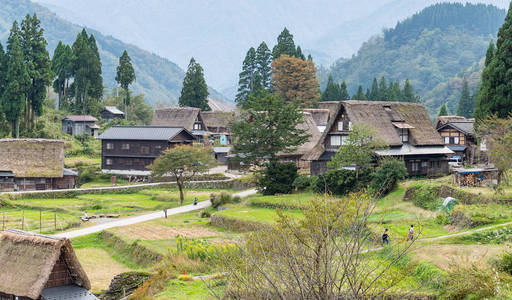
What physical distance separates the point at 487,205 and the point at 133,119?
65643 millimetres

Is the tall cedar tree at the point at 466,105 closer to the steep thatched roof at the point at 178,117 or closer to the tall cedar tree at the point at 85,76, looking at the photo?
the steep thatched roof at the point at 178,117

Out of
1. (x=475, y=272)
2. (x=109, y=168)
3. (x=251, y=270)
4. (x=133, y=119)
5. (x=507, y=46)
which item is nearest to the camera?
(x=251, y=270)

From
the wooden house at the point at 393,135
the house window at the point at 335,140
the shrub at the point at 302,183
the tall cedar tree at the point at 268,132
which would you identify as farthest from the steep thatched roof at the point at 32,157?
the house window at the point at 335,140

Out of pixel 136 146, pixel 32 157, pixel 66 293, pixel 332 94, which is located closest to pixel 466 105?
pixel 332 94

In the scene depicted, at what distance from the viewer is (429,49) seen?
6644 inches

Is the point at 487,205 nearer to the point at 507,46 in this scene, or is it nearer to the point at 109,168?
the point at 507,46

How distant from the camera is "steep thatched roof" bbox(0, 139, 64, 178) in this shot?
47500 mm

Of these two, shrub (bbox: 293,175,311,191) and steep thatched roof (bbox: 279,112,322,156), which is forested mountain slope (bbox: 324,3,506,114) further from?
shrub (bbox: 293,175,311,191)

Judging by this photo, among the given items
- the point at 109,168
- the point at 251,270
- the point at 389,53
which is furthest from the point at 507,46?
the point at 389,53

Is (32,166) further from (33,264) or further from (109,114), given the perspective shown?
(33,264)

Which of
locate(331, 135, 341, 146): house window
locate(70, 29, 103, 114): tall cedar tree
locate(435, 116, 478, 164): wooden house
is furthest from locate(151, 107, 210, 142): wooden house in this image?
locate(331, 135, 341, 146): house window

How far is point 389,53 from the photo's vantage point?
170125mm

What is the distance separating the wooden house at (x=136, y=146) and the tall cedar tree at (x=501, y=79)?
29.2m

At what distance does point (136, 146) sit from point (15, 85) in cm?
1291
